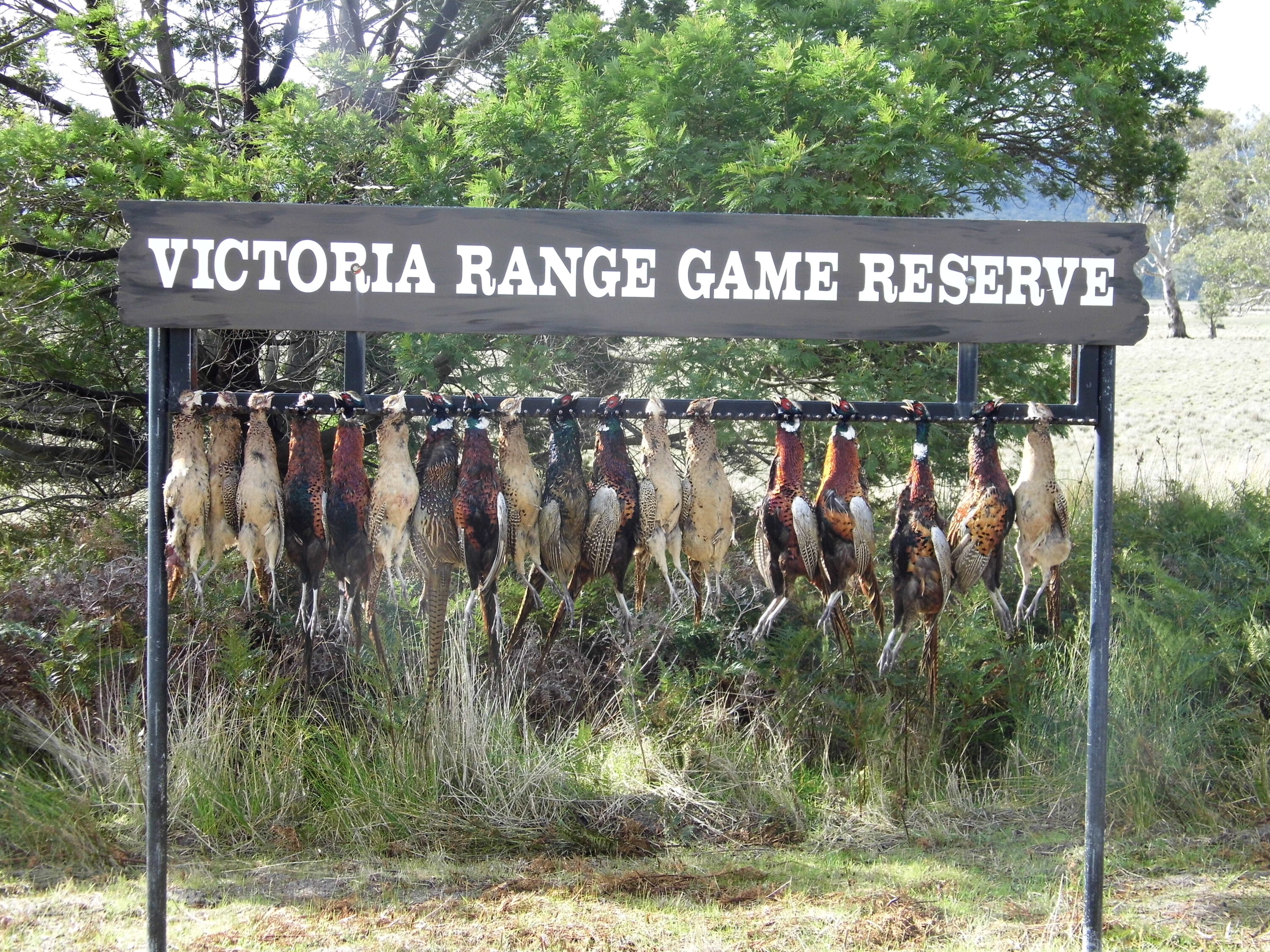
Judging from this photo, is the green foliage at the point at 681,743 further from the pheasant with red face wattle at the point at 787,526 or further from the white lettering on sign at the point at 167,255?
the white lettering on sign at the point at 167,255

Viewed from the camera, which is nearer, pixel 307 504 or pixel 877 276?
pixel 877 276

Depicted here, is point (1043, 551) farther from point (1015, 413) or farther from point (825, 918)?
point (825, 918)

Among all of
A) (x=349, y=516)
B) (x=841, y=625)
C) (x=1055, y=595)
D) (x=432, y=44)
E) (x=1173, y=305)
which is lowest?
(x=841, y=625)

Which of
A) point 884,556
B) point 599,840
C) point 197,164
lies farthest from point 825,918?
point 197,164

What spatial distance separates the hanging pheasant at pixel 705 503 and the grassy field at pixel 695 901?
1.49 metres

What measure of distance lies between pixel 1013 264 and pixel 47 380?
629 centimetres

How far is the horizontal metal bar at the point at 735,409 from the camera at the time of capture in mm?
3301

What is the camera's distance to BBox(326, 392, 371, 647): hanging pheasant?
11.1 feet

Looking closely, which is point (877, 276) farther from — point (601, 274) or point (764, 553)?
point (764, 553)

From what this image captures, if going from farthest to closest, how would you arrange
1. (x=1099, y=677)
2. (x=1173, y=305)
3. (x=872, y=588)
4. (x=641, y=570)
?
(x=1173, y=305) → (x=641, y=570) → (x=872, y=588) → (x=1099, y=677)

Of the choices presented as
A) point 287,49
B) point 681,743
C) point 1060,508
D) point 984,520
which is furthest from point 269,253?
point 287,49

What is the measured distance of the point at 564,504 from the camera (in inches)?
134

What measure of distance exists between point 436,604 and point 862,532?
1422 millimetres

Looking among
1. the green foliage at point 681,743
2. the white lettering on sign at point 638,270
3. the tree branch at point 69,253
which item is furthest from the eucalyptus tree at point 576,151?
the white lettering on sign at point 638,270
